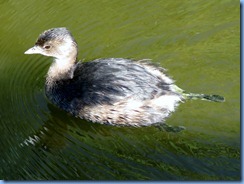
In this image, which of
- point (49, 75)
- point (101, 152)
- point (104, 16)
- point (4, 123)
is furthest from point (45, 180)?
point (104, 16)

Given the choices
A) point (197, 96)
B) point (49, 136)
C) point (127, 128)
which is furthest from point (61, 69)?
point (197, 96)

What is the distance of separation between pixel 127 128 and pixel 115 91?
42 cm

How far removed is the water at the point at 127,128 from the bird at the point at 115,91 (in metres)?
0.11

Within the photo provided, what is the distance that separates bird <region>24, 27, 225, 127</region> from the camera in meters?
5.24

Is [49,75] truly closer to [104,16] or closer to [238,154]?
[104,16]

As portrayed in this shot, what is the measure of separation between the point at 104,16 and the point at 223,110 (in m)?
2.39

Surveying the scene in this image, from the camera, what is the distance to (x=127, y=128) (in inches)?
211

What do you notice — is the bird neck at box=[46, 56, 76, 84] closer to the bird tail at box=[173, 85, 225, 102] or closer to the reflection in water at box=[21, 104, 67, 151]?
the reflection in water at box=[21, 104, 67, 151]

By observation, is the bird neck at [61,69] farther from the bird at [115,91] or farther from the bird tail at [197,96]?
the bird tail at [197,96]

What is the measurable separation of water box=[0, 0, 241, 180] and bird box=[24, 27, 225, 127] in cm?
11

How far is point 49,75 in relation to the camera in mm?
5898

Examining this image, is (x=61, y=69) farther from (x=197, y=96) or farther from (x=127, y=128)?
(x=197, y=96)

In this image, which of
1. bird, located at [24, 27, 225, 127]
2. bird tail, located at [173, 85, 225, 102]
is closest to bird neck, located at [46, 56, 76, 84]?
bird, located at [24, 27, 225, 127]

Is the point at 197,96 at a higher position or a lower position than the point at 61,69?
lower
